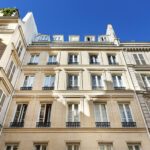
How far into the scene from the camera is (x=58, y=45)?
58.0ft

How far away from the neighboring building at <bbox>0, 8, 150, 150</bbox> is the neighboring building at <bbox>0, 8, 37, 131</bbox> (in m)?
0.49

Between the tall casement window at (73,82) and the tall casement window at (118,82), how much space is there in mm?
2968

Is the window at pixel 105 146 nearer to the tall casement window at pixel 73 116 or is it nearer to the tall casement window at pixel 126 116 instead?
the tall casement window at pixel 126 116

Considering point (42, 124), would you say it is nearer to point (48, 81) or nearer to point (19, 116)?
point (19, 116)

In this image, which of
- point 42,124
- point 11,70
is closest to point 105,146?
point 42,124

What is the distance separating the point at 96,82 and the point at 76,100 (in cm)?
259

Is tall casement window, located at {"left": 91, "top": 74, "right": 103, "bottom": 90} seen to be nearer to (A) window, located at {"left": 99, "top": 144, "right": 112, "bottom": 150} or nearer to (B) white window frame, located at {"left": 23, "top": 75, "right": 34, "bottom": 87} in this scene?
Answer: (A) window, located at {"left": 99, "top": 144, "right": 112, "bottom": 150}

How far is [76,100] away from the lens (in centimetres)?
1269

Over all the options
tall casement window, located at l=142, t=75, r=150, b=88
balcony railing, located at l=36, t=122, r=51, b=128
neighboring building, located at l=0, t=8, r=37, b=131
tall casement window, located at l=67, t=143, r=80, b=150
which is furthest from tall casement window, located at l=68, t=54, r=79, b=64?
tall casement window, located at l=67, t=143, r=80, b=150

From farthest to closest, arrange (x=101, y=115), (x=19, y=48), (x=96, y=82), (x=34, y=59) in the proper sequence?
(x=34, y=59)
(x=19, y=48)
(x=96, y=82)
(x=101, y=115)

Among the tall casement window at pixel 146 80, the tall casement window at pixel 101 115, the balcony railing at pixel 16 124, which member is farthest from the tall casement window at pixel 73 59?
the balcony railing at pixel 16 124

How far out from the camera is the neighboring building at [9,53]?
37.8ft

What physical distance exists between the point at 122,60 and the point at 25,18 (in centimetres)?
1077

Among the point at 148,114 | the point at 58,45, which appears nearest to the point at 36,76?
the point at 58,45
